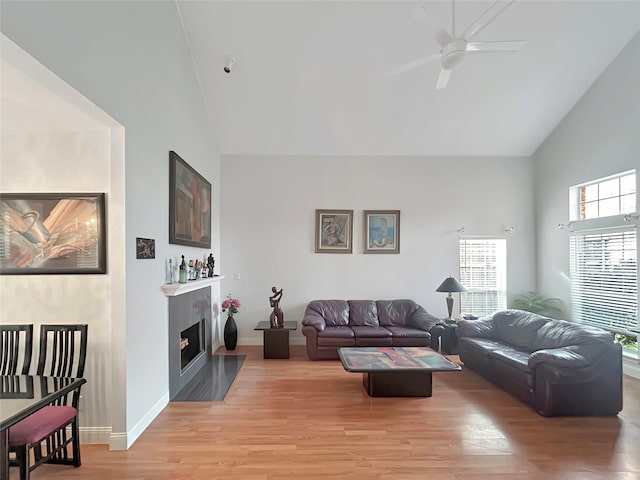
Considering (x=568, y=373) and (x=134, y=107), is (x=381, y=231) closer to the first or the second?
(x=568, y=373)

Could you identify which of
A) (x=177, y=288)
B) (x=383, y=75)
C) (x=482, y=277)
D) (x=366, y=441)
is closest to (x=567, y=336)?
(x=366, y=441)

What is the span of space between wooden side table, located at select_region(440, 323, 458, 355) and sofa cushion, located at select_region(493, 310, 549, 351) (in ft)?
2.62

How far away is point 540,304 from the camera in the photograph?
6234mm

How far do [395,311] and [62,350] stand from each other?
4975 mm

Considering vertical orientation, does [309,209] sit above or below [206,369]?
above

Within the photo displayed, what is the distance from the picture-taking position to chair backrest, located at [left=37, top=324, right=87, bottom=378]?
282 cm

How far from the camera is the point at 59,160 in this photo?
3.12 m

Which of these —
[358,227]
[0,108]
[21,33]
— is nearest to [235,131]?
[358,227]

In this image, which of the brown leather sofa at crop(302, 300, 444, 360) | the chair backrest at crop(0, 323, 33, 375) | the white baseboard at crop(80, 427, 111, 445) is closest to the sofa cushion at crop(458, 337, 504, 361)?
the brown leather sofa at crop(302, 300, 444, 360)

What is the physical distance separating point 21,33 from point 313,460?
11.5ft

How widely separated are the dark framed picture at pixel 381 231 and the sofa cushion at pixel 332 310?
1.17 metres

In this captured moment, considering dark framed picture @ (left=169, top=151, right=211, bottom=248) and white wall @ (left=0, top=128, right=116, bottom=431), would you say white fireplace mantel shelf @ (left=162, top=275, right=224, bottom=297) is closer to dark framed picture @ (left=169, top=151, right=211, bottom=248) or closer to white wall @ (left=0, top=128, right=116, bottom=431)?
dark framed picture @ (left=169, top=151, right=211, bottom=248)

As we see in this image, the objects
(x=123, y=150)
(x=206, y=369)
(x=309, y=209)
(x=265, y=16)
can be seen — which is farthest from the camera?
(x=309, y=209)

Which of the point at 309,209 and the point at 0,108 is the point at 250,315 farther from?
the point at 0,108
